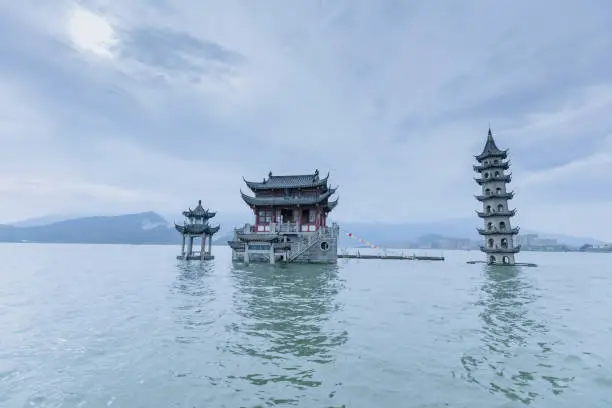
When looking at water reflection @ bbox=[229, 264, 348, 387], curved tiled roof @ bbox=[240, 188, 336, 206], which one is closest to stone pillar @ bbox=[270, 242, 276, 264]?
curved tiled roof @ bbox=[240, 188, 336, 206]

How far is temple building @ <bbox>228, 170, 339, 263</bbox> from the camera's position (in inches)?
1558

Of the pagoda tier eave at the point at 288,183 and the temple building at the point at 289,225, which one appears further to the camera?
the pagoda tier eave at the point at 288,183

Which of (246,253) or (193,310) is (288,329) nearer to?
(193,310)

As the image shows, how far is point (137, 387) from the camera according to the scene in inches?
277

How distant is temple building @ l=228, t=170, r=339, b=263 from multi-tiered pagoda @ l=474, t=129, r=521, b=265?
71.4ft

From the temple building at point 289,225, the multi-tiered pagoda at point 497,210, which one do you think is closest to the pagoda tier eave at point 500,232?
the multi-tiered pagoda at point 497,210

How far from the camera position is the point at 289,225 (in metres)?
43.2

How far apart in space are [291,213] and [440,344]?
35418 millimetres

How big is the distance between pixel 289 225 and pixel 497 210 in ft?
97.0

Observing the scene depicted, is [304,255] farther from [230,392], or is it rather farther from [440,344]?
[230,392]

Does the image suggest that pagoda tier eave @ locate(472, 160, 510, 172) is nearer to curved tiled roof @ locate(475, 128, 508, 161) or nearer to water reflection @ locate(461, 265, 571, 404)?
curved tiled roof @ locate(475, 128, 508, 161)

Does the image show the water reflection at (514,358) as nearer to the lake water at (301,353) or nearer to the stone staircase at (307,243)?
the lake water at (301,353)

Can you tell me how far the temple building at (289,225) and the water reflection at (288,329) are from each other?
59.8 feet

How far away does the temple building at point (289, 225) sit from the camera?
39.6 m
